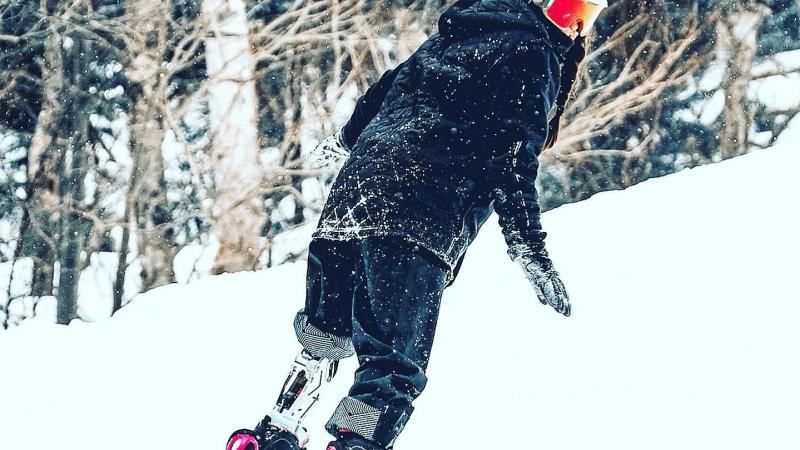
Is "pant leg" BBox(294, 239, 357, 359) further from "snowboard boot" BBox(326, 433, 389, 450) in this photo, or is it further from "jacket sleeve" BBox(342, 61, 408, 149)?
"jacket sleeve" BBox(342, 61, 408, 149)

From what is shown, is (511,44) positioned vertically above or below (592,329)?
above

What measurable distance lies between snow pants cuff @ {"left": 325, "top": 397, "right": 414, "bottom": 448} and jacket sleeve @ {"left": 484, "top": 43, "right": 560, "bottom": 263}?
1.64 feet

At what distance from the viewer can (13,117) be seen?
30.3ft

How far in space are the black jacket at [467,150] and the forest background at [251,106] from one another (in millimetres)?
6192

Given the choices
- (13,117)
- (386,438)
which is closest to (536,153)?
(386,438)

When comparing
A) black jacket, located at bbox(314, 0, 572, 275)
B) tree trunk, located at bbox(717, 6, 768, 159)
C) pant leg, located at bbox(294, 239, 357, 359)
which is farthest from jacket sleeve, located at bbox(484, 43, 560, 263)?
tree trunk, located at bbox(717, 6, 768, 159)

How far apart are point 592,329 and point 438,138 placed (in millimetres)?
1185

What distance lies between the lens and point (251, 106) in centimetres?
845

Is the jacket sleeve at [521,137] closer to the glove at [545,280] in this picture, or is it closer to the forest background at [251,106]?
the glove at [545,280]

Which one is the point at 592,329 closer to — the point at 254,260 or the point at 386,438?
the point at 386,438

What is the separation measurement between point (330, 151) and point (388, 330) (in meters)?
0.81

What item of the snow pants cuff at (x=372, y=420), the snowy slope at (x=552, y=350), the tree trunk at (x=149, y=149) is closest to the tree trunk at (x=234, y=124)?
the tree trunk at (x=149, y=149)

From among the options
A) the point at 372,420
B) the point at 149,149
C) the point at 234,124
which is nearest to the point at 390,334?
the point at 372,420

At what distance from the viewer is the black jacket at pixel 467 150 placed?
2.02m
